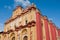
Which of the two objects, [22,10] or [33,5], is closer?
[33,5]

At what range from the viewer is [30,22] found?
Answer: 3344 cm

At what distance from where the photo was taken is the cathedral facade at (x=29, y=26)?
32531mm

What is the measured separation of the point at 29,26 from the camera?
110 feet

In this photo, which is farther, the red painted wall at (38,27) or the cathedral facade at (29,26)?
the cathedral facade at (29,26)

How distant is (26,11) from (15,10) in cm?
638

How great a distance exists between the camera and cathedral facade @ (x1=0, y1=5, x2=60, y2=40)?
32.5 meters

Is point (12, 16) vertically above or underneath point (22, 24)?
above

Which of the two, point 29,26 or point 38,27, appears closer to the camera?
point 38,27

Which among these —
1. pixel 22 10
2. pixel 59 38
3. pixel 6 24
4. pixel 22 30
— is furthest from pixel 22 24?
pixel 59 38

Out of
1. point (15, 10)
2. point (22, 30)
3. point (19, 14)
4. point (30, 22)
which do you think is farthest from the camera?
point (15, 10)

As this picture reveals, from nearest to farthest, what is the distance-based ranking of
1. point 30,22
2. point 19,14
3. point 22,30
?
point 30,22 → point 22,30 → point 19,14

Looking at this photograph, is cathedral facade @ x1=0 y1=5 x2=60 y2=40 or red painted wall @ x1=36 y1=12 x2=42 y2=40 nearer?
red painted wall @ x1=36 y1=12 x2=42 y2=40

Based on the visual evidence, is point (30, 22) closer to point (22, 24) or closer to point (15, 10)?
point (22, 24)

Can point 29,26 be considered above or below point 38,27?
above
